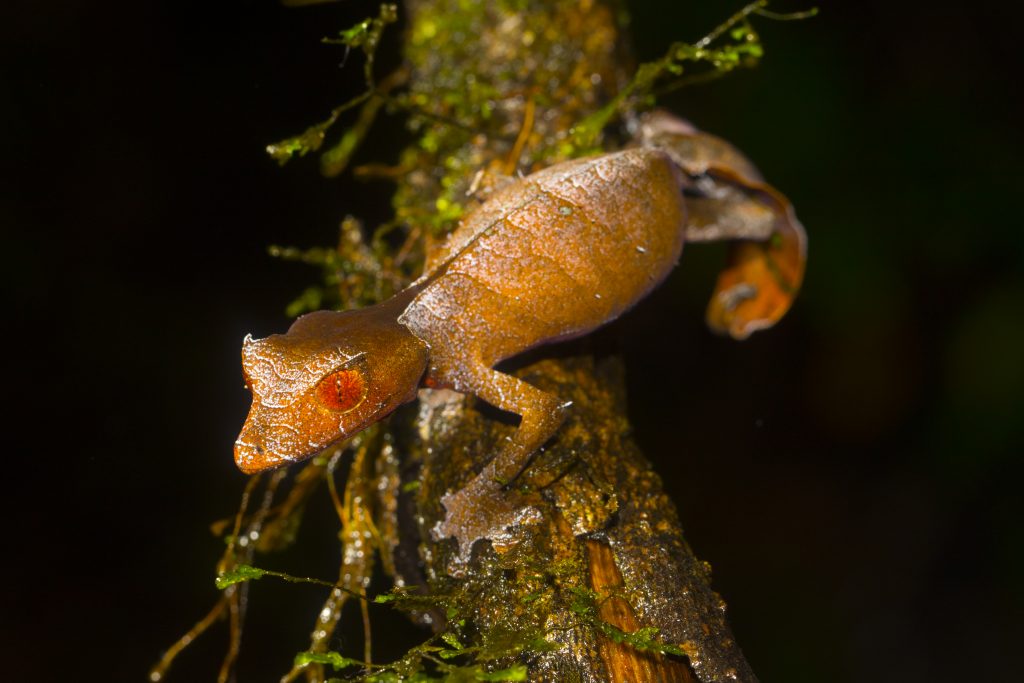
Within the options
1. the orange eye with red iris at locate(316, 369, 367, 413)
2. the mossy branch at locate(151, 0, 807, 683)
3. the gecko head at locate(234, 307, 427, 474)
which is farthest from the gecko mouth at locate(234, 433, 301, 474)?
the mossy branch at locate(151, 0, 807, 683)

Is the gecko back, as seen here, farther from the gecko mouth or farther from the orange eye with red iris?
the gecko mouth

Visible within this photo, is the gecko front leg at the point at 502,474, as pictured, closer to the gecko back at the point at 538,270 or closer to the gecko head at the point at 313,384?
the gecko back at the point at 538,270

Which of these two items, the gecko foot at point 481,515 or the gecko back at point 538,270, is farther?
the gecko back at point 538,270

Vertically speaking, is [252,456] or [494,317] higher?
[252,456]

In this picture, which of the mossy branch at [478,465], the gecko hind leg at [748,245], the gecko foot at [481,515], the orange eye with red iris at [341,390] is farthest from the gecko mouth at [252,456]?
the gecko hind leg at [748,245]

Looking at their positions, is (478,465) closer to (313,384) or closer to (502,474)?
(502,474)

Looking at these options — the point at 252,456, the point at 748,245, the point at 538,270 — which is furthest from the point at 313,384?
the point at 748,245
